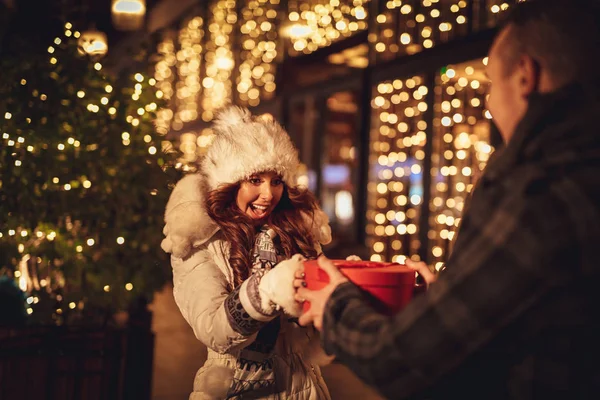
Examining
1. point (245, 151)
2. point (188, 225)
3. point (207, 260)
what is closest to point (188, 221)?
point (188, 225)

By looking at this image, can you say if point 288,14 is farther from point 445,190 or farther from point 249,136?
point 249,136

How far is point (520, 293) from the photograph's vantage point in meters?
1.10

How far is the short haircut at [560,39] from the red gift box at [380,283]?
0.56 metres

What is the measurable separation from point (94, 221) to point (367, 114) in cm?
492

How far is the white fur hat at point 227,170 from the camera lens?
227cm

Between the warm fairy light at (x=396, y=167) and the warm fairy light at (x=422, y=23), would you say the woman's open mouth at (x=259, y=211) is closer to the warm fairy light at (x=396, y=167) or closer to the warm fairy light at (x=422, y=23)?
the warm fairy light at (x=422, y=23)

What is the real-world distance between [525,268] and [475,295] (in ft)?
0.34

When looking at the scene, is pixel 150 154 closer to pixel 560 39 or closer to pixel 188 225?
pixel 188 225

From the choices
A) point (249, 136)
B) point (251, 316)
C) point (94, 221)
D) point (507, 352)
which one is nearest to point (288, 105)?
point (94, 221)

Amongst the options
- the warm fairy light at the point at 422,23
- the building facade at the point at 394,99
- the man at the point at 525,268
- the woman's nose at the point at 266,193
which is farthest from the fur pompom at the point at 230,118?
the warm fairy light at the point at 422,23

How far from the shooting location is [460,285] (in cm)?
115

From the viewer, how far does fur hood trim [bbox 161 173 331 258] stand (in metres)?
2.24

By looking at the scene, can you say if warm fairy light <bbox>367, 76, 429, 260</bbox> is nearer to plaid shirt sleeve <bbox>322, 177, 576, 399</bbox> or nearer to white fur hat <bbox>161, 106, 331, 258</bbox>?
white fur hat <bbox>161, 106, 331, 258</bbox>

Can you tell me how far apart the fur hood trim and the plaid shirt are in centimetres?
110
